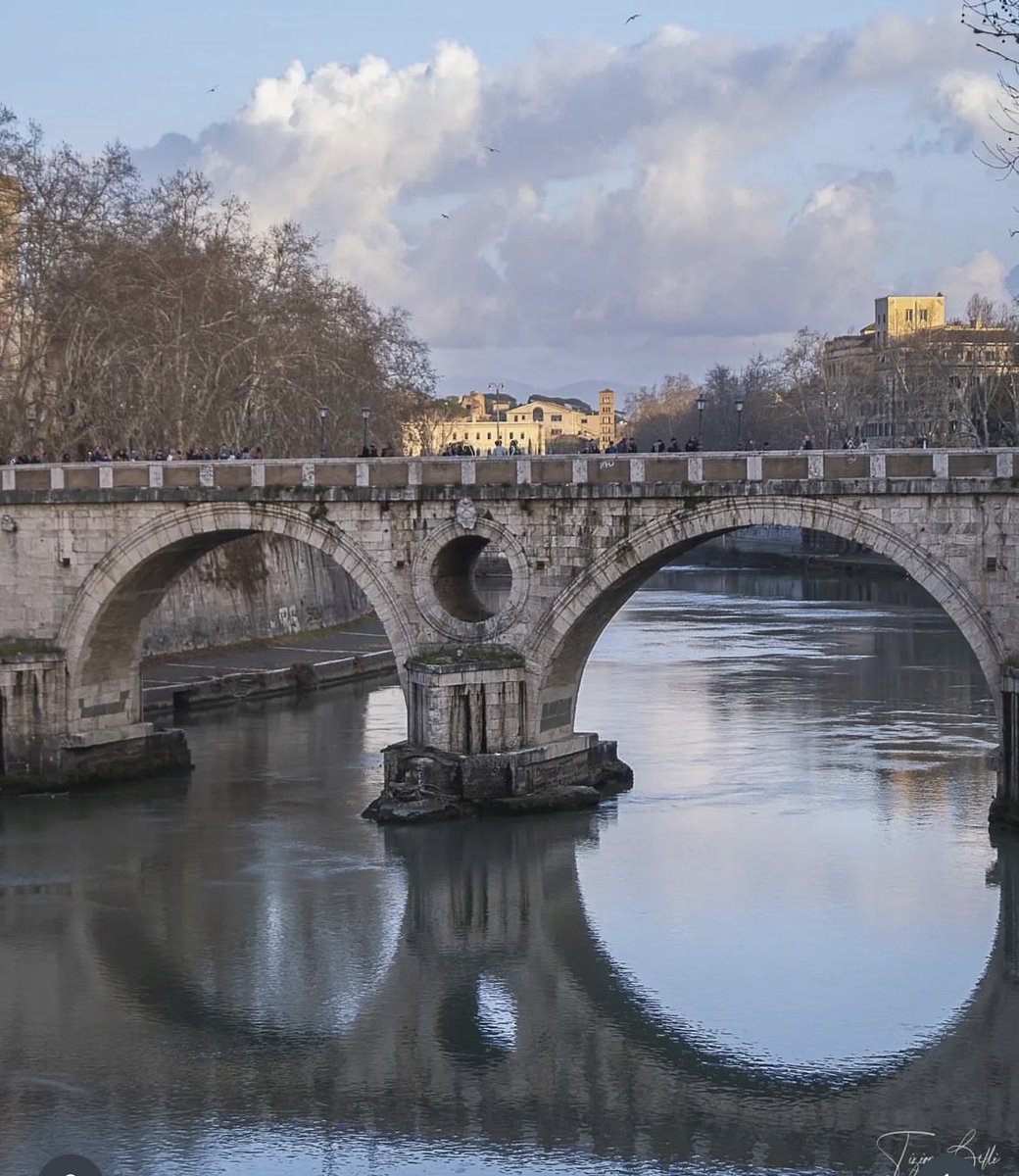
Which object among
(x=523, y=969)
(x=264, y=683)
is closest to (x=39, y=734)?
(x=264, y=683)

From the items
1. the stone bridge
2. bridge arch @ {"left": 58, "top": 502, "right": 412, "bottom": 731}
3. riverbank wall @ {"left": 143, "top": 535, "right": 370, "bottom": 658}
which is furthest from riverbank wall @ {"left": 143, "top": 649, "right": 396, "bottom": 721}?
the stone bridge

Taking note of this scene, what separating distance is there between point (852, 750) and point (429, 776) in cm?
799

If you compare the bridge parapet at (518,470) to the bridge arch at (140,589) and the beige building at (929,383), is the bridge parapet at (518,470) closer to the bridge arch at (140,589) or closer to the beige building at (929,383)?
the bridge arch at (140,589)

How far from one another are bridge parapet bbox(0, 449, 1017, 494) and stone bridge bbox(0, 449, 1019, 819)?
0.10 ft

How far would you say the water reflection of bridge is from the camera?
52.1 ft

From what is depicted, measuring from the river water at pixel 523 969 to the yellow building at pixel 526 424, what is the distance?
11849 centimetres

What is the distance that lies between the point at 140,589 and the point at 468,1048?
13650 millimetres

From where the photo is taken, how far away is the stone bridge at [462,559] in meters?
24.0

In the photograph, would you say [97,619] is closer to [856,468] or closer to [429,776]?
[429,776]

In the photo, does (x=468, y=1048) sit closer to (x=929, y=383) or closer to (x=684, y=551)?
(x=684, y=551)

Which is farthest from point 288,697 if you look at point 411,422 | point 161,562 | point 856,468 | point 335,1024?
point 411,422

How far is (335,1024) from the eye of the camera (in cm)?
1836

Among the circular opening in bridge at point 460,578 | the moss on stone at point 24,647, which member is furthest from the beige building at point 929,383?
the moss on stone at point 24,647

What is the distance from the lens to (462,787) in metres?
26.0
